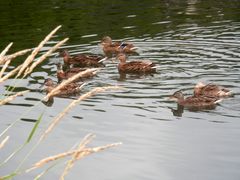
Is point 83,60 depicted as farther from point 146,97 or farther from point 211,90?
point 211,90

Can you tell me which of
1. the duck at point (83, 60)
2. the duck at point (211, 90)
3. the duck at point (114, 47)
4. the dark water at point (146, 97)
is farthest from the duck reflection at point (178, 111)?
the duck at point (114, 47)

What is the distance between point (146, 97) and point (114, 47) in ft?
17.4

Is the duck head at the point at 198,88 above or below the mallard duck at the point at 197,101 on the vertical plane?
above

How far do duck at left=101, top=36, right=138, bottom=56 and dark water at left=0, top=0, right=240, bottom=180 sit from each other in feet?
1.46

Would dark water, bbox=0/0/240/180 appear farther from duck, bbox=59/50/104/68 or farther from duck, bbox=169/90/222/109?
duck, bbox=59/50/104/68

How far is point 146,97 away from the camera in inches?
535

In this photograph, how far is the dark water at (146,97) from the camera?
989 centimetres

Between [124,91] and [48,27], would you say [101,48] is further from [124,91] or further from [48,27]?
[124,91]

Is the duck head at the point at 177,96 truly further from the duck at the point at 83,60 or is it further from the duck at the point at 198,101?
the duck at the point at 83,60

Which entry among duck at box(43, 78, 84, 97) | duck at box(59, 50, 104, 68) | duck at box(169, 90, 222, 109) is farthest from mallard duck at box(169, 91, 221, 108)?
duck at box(59, 50, 104, 68)

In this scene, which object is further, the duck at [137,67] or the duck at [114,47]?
the duck at [114,47]

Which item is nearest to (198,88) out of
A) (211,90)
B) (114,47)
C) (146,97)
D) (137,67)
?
(211,90)

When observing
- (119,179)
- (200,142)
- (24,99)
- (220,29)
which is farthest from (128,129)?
(220,29)

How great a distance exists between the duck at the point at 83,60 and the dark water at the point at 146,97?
1.31 ft
